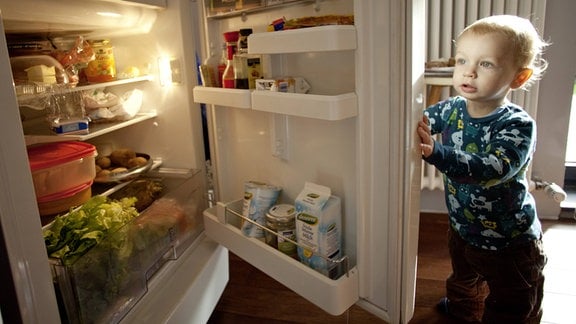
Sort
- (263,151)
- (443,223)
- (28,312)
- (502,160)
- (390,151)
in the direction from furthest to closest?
(443,223) < (263,151) < (502,160) < (390,151) < (28,312)

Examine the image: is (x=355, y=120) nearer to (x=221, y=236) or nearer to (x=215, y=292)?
(x=221, y=236)

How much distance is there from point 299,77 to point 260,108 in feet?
0.41

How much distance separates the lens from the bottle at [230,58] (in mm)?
1131

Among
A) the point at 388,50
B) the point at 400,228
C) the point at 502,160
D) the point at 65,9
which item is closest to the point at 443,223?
the point at 502,160

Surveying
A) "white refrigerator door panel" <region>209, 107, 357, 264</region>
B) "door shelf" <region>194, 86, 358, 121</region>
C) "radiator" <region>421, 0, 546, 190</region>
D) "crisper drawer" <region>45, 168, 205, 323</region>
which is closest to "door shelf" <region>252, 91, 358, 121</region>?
"door shelf" <region>194, 86, 358, 121</region>

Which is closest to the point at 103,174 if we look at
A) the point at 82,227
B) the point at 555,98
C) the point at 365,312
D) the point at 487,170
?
the point at 82,227

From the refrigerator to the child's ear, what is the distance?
0.98 feet

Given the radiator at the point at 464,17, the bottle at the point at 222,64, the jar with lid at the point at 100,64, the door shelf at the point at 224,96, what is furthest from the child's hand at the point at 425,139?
the radiator at the point at 464,17

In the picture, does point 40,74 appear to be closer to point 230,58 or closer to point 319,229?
point 230,58

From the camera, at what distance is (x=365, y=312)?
4.44 feet

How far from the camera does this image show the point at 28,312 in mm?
732

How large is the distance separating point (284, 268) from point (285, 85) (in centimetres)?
44

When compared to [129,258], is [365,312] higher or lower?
lower

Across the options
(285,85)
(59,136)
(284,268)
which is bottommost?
(284,268)
